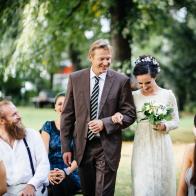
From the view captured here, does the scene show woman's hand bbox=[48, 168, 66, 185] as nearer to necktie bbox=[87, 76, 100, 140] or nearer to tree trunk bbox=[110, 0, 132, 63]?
necktie bbox=[87, 76, 100, 140]

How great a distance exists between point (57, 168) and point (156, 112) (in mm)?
1694

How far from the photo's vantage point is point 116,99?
540 centimetres

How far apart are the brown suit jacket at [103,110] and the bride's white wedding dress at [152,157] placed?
0.40 m

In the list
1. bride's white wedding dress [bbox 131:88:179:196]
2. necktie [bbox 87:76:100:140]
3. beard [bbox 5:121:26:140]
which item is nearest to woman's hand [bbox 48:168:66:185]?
bride's white wedding dress [bbox 131:88:179:196]

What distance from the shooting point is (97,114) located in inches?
212

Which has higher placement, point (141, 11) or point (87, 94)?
point (141, 11)

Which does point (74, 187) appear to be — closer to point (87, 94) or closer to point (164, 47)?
point (87, 94)

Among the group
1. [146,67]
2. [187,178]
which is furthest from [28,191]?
[146,67]

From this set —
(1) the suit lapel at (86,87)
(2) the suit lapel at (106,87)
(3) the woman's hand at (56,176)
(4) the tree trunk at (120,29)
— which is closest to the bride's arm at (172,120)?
(2) the suit lapel at (106,87)

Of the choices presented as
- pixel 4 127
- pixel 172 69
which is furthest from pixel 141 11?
pixel 172 69

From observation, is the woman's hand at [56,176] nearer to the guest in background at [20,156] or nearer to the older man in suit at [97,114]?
the older man in suit at [97,114]

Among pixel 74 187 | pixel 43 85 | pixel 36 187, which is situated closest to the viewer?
pixel 36 187

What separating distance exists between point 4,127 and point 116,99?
1.17 metres

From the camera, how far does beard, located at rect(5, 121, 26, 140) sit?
518cm
